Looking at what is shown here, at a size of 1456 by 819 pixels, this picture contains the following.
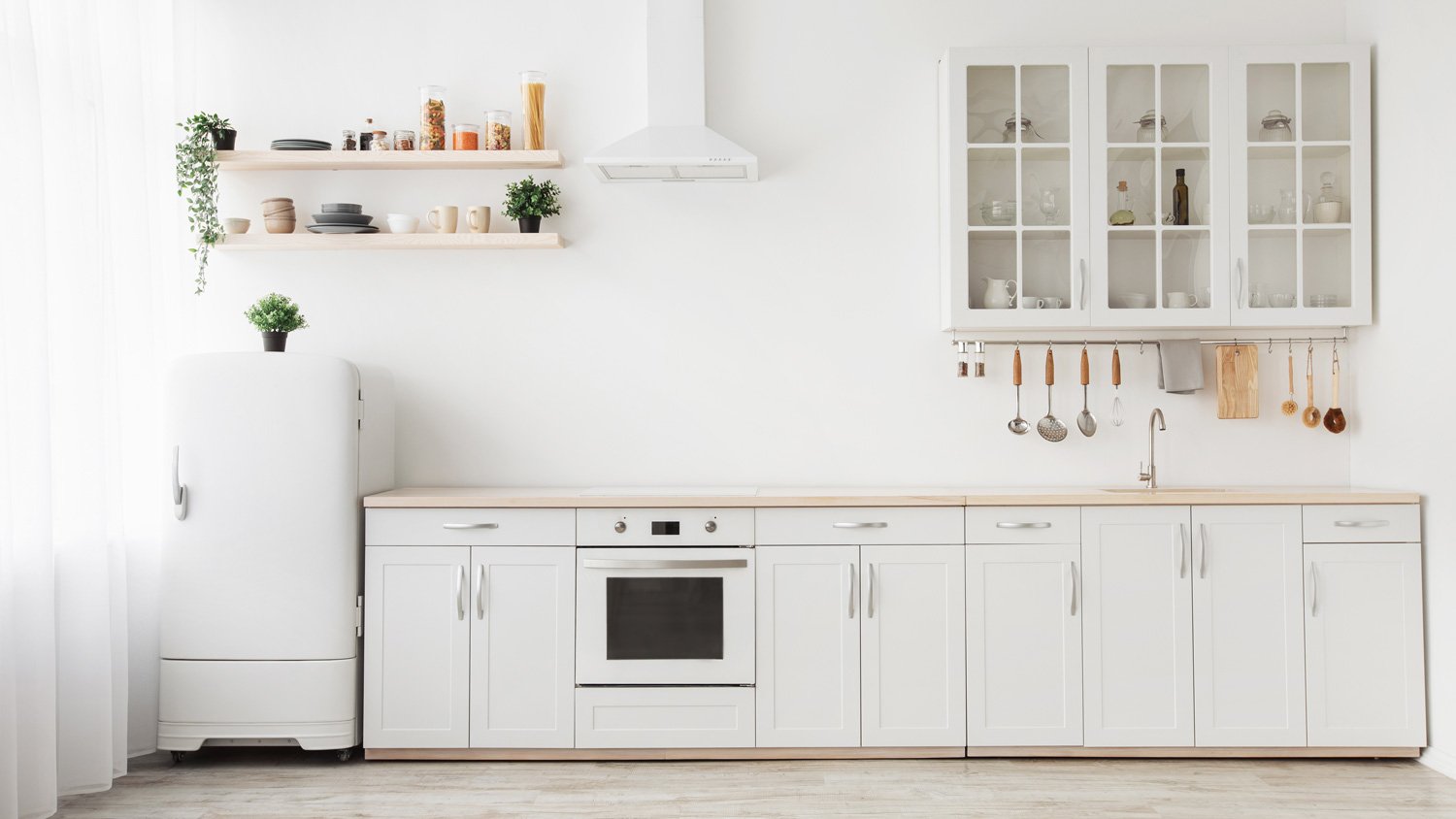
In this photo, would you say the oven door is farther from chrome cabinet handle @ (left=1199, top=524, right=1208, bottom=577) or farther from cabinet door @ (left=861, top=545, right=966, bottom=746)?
chrome cabinet handle @ (left=1199, top=524, right=1208, bottom=577)

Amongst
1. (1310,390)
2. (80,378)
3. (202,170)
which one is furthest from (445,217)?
(1310,390)

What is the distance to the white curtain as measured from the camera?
264 cm

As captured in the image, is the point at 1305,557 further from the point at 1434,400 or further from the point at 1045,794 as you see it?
the point at 1045,794

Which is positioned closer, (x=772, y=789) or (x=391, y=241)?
(x=772, y=789)

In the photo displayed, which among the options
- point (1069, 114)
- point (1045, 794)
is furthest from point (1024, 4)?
point (1045, 794)

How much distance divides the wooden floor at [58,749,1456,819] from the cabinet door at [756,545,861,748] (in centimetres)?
13

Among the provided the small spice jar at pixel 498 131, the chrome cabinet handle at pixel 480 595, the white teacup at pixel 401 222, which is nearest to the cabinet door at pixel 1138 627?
the chrome cabinet handle at pixel 480 595

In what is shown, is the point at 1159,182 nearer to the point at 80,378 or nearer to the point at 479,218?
the point at 479,218

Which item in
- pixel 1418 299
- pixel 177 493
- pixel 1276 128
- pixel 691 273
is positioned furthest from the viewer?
pixel 691 273

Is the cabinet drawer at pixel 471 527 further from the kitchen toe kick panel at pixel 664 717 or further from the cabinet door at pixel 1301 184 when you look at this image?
the cabinet door at pixel 1301 184

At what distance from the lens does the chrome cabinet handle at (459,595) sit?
316 centimetres

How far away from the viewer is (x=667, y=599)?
3.16 metres

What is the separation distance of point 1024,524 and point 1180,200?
1.32 metres

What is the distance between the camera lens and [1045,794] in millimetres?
2873
